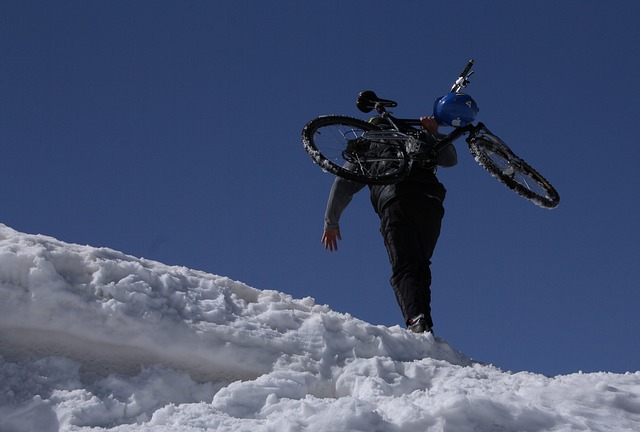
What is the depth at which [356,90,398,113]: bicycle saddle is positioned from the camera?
7133mm

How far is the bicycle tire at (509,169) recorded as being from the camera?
263 inches

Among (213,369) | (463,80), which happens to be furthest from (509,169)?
(213,369)

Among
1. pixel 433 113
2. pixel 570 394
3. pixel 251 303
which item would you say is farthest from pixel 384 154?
pixel 570 394

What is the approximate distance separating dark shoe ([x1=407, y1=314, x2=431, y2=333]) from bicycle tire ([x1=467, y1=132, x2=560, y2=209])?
207cm

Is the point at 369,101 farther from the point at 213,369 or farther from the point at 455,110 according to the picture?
the point at 213,369

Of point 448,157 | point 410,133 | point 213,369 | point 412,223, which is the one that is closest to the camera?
point 213,369

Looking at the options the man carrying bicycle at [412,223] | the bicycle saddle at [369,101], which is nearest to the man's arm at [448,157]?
the man carrying bicycle at [412,223]

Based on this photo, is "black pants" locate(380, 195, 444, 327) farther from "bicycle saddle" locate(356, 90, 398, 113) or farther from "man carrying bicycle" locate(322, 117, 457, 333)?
"bicycle saddle" locate(356, 90, 398, 113)

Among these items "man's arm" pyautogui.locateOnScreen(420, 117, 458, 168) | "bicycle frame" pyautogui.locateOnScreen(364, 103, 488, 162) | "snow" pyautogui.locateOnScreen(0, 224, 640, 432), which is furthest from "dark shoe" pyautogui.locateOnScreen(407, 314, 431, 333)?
"man's arm" pyautogui.locateOnScreen(420, 117, 458, 168)

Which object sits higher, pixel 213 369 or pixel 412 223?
pixel 412 223

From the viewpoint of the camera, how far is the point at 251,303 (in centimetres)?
435

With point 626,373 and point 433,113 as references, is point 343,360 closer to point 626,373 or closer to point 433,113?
point 626,373

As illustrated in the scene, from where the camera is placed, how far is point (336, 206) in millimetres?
6496

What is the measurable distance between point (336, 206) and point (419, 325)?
175cm
